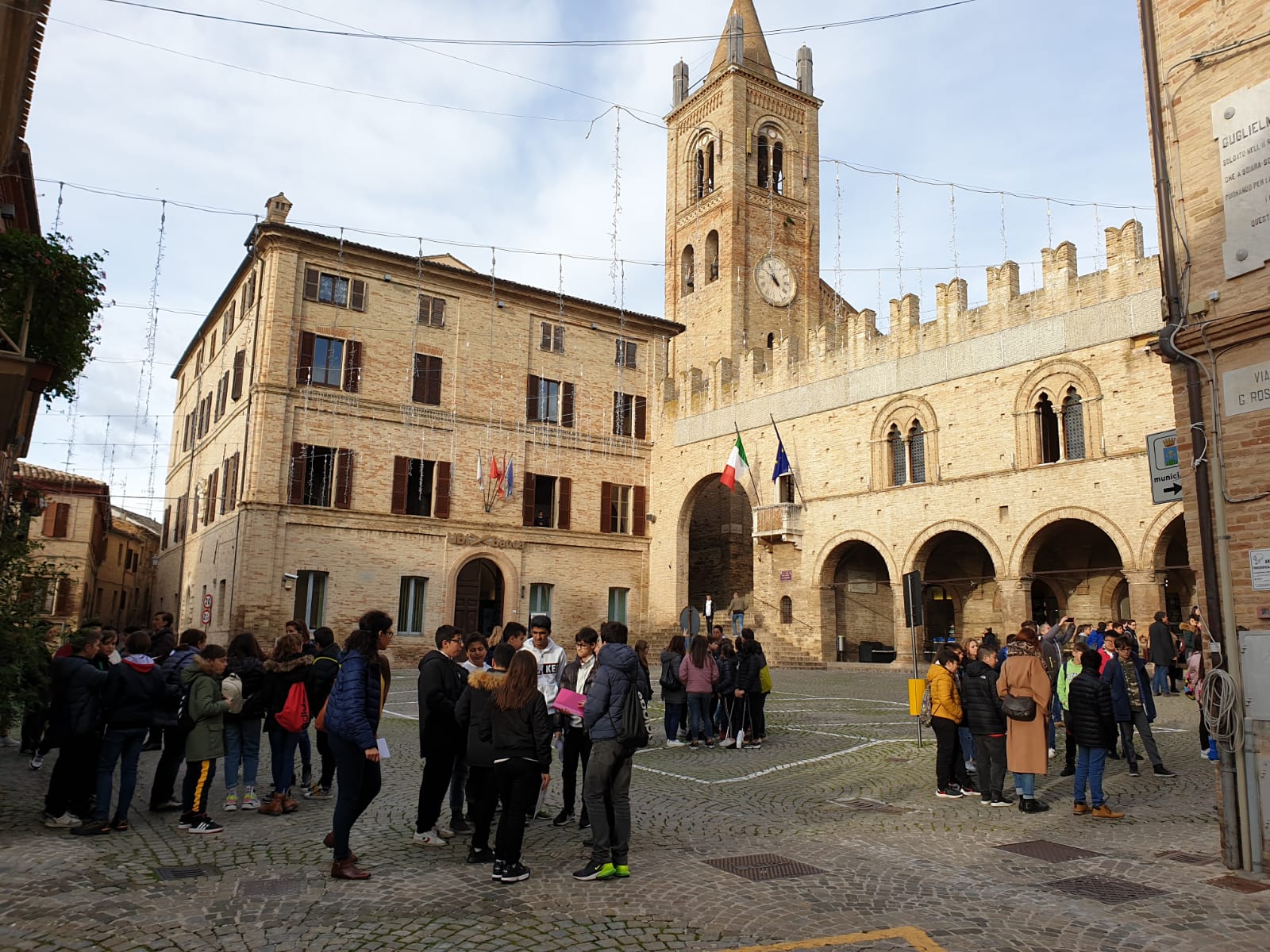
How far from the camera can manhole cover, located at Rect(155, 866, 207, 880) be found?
584 cm

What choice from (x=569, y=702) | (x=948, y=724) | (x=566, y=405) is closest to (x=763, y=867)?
(x=569, y=702)

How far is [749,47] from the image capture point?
4131 cm

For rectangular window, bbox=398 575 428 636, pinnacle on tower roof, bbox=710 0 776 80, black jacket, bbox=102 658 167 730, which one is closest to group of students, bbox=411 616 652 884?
black jacket, bbox=102 658 167 730

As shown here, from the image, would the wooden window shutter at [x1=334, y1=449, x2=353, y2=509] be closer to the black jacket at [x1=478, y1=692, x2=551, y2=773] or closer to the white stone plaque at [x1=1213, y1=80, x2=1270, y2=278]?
the black jacket at [x1=478, y1=692, x2=551, y2=773]

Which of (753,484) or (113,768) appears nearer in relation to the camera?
(113,768)

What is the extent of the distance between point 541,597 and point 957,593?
13.3 m

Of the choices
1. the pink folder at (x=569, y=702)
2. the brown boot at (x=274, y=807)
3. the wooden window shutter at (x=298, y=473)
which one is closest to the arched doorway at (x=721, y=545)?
the wooden window shutter at (x=298, y=473)

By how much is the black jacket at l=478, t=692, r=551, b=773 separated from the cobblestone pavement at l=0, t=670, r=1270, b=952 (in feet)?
2.63

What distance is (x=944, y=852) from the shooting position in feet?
22.2

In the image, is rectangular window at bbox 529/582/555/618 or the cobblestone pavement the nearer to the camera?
the cobblestone pavement

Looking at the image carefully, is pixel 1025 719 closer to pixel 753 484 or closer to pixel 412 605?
pixel 412 605

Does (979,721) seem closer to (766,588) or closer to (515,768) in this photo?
(515,768)

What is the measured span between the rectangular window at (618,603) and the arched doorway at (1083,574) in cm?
1308

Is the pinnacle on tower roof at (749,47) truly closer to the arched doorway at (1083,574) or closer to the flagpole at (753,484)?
the flagpole at (753,484)
